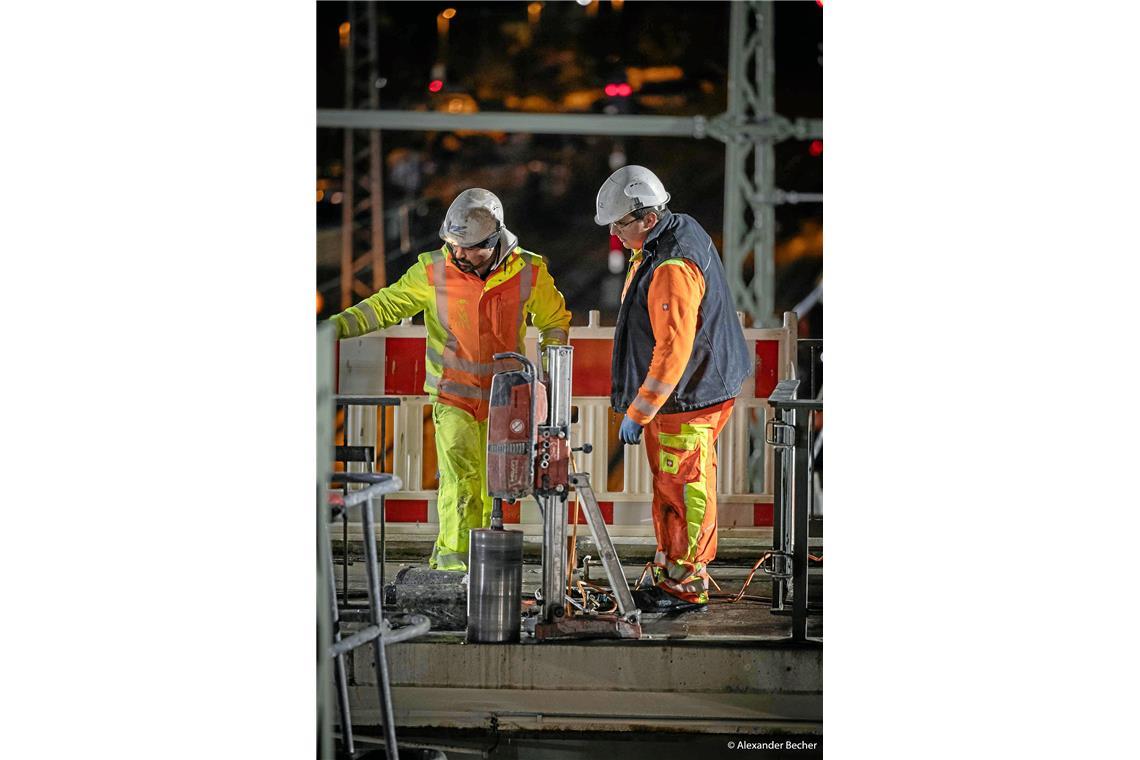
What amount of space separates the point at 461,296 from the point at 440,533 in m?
0.72

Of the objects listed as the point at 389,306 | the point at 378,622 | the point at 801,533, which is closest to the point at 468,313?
the point at 389,306

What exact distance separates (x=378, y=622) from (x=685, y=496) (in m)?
0.98

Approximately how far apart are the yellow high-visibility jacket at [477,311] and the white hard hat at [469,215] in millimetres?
59

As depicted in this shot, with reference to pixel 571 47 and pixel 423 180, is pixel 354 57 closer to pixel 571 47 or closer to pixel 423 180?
pixel 423 180

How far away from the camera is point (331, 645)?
9.99 feet

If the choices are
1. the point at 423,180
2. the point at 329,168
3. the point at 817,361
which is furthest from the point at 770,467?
the point at 329,168

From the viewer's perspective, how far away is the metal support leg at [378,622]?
10.1 ft

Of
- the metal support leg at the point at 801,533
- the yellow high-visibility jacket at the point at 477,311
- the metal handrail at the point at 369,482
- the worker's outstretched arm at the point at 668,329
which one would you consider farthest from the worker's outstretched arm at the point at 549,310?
the metal support leg at the point at 801,533

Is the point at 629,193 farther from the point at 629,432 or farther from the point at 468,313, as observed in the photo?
the point at 629,432

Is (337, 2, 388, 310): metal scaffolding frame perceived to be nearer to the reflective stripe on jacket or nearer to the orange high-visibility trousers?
the reflective stripe on jacket

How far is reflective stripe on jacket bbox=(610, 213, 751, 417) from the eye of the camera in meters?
3.37

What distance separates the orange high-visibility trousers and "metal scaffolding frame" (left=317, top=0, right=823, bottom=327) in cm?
37

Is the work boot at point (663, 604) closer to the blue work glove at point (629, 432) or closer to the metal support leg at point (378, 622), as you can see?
the blue work glove at point (629, 432)

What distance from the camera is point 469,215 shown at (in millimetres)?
3371
